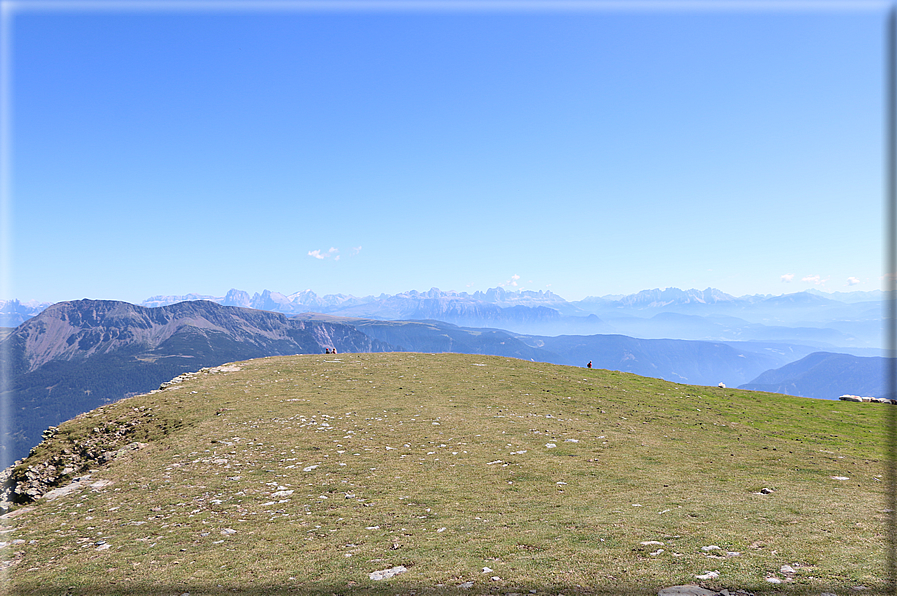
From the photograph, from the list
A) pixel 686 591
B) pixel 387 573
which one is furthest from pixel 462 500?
pixel 686 591

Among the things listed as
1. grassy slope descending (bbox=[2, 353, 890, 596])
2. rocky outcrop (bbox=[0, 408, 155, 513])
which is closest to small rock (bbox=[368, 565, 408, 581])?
grassy slope descending (bbox=[2, 353, 890, 596])

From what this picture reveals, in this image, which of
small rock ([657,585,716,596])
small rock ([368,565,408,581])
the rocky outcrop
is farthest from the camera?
the rocky outcrop

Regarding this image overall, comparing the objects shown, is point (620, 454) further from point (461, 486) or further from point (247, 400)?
point (247, 400)


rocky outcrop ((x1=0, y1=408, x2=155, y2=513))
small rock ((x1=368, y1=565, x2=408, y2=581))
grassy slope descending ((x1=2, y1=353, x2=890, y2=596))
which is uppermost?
small rock ((x1=368, y1=565, x2=408, y2=581))

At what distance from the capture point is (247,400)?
3438 centimetres

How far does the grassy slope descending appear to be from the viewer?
10305mm

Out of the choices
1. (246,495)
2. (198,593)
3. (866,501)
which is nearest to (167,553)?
(198,593)

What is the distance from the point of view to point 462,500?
1627cm

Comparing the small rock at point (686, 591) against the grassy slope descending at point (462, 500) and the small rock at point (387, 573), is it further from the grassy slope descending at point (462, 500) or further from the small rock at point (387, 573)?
the small rock at point (387, 573)

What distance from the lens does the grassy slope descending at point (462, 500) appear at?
33.8 feet

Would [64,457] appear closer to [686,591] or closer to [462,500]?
[462,500]

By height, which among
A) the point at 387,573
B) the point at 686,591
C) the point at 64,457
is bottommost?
the point at 64,457

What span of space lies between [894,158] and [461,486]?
1752 centimetres

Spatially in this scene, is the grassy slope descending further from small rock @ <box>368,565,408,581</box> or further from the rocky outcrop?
the rocky outcrop
